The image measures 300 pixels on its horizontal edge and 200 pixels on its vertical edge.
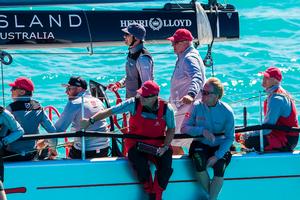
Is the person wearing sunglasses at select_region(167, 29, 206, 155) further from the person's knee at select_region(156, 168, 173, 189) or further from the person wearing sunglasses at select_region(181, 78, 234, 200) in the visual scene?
the person's knee at select_region(156, 168, 173, 189)

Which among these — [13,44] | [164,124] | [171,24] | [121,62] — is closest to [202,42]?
[171,24]

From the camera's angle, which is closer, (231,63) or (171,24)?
(171,24)

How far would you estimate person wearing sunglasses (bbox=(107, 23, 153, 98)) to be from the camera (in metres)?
9.41

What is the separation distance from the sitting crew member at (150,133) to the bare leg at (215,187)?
1.50 ft

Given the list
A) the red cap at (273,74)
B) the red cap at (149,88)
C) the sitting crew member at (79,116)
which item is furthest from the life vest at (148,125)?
the red cap at (273,74)

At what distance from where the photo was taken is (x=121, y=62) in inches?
715

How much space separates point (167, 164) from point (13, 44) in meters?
1.94

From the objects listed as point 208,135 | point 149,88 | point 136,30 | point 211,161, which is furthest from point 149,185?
point 136,30

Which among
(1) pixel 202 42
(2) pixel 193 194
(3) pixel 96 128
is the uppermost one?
(1) pixel 202 42

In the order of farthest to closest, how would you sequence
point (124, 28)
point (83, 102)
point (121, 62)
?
point (121, 62) < point (124, 28) < point (83, 102)

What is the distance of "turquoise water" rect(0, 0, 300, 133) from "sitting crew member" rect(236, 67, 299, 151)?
4.66 meters

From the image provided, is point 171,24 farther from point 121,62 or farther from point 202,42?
point 121,62

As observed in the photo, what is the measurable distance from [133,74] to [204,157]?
119 cm

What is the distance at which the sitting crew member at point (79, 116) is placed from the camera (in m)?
9.05
